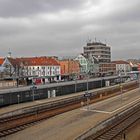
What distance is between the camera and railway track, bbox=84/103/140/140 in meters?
28.9

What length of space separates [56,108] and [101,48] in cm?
13854

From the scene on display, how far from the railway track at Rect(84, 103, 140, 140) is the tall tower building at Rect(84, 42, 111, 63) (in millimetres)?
136206

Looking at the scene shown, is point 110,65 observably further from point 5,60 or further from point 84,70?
point 5,60

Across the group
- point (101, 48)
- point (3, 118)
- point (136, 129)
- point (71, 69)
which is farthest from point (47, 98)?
point (101, 48)

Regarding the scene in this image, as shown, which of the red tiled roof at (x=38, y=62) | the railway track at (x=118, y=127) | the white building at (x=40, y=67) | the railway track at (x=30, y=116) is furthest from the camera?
the red tiled roof at (x=38, y=62)

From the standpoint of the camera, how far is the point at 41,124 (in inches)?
1411

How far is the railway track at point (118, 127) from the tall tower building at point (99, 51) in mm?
136206

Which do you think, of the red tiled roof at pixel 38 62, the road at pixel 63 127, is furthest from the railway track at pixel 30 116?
the red tiled roof at pixel 38 62

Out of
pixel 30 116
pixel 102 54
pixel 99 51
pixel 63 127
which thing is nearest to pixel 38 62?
pixel 99 51

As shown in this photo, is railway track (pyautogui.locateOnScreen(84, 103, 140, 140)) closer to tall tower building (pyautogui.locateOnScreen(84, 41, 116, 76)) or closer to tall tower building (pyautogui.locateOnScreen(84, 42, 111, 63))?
tall tower building (pyautogui.locateOnScreen(84, 41, 116, 76))

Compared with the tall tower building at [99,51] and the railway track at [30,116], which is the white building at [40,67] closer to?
the tall tower building at [99,51]

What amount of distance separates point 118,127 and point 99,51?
151 m

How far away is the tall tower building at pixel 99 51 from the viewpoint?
18300cm

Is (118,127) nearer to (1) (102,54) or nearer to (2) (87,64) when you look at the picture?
(2) (87,64)
